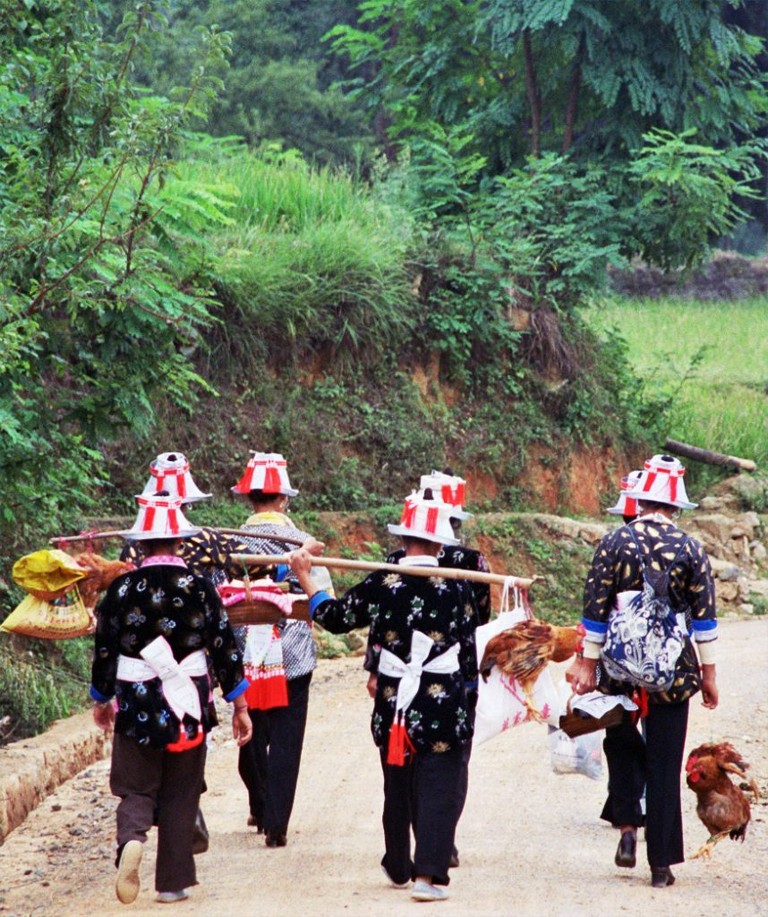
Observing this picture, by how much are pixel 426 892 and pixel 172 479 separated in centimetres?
230

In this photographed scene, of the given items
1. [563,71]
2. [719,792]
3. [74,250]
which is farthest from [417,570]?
[563,71]

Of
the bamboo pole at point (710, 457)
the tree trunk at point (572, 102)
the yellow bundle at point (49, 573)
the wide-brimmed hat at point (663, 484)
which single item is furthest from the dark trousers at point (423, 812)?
the tree trunk at point (572, 102)

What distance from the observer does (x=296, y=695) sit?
714 cm

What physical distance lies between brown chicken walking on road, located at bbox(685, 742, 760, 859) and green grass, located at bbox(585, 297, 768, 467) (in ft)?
50.4

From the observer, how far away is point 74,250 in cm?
885

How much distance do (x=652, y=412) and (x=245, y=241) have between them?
760cm

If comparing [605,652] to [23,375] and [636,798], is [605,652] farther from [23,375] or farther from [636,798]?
[23,375]

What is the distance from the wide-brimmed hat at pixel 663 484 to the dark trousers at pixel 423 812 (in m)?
1.50

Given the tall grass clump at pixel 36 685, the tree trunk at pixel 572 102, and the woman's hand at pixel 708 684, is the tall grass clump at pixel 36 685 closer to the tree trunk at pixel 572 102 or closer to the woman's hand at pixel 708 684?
the woman's hand at pixel 708 684

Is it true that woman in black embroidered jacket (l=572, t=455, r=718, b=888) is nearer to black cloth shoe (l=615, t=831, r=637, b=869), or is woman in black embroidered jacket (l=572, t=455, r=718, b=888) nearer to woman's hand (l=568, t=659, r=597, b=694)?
woman's hand (l=568, t=659, r=597, b=694)

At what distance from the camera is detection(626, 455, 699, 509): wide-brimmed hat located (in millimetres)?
6457

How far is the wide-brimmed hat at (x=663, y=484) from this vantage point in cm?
646

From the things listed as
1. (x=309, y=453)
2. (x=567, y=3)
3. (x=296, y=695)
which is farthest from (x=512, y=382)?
(x=296, y=695)

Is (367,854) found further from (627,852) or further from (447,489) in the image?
(447,489)
